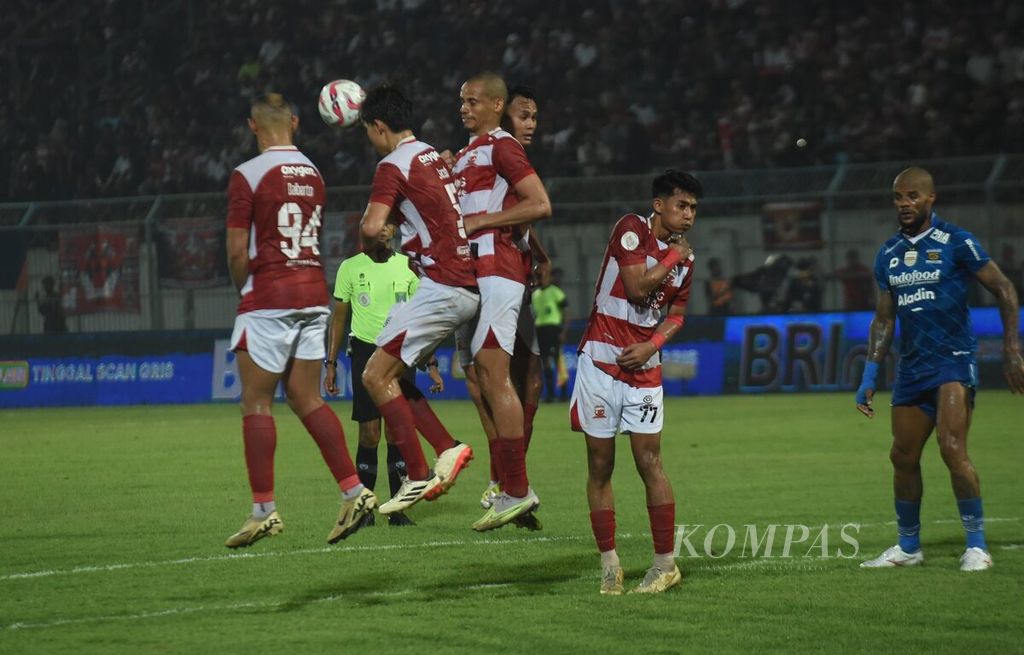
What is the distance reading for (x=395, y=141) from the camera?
8.48 m

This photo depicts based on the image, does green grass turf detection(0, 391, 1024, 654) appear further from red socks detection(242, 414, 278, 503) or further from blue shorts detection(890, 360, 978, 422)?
blue shorts detection(890, 360, 978, 422)

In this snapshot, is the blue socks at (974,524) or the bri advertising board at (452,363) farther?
the bri advertising board at (452,363)

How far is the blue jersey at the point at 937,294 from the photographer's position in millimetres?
8492

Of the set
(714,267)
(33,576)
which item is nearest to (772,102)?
(714,267)

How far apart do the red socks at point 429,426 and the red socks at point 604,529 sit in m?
1.21

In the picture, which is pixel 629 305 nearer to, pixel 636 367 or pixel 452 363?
pixel 636 367

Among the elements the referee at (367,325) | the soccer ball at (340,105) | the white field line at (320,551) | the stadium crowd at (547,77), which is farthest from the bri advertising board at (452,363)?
the soccer ball at (340,105)

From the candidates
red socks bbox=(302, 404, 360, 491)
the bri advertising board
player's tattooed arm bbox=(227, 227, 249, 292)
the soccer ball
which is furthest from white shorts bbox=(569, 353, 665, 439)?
the bri advertising board

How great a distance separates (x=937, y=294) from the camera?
8.55 meters

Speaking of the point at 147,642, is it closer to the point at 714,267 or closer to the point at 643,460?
the point at 643,460

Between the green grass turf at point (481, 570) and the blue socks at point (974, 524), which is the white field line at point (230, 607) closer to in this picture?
the green grass turf at point (481, 570)

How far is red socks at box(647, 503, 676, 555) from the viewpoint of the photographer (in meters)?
7.76

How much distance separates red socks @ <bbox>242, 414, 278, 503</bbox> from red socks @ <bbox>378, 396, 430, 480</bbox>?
69 centimetres

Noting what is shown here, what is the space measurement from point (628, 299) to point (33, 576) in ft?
12.6
